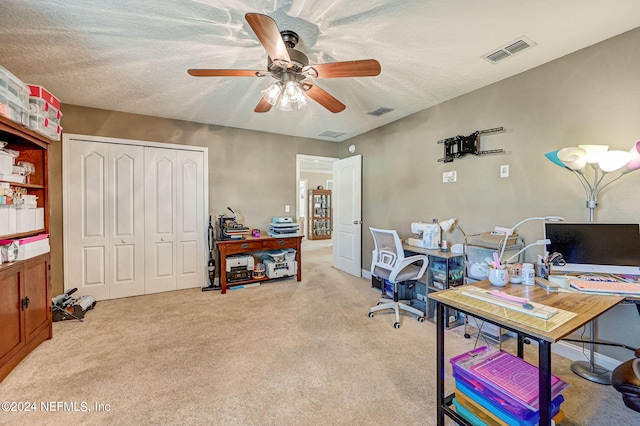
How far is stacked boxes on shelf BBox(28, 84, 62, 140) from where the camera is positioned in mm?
2197

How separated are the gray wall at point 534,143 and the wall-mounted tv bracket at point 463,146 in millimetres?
59

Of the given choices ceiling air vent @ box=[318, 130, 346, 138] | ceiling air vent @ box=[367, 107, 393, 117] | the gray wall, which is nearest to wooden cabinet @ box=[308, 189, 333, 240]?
ceiling air vent @ box=[318, 130, 346, 138]

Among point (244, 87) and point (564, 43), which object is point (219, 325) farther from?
point (564, 43)

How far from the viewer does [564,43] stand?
6.75 feet

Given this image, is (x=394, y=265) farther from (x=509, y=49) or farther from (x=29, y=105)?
(x=29, y=105)

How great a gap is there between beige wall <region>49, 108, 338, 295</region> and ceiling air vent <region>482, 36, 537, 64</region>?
3.13 meters

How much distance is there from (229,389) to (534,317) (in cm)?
187

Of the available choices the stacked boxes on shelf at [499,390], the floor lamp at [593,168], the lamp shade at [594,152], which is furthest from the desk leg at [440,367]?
the lamp shade at [594,152]

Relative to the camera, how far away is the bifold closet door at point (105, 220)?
10.9 ft

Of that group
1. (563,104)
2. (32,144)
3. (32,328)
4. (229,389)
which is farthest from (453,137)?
(32,328)

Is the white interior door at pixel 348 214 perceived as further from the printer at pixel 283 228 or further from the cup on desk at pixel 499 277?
the cup on desk at pixel 499 277

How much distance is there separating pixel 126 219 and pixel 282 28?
3.20 metres

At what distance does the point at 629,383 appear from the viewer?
117 cm

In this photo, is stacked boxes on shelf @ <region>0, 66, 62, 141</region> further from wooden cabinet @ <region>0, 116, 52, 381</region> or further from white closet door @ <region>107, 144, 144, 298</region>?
white closet door @ <region>107, 144, 144, 298</region>
